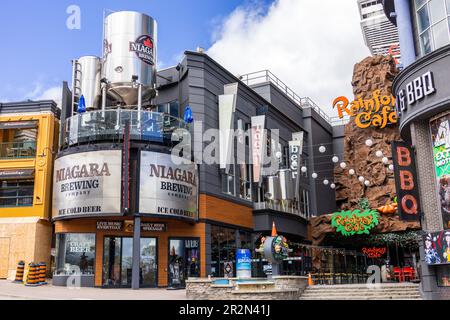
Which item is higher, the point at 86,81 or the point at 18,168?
the point at 86,81

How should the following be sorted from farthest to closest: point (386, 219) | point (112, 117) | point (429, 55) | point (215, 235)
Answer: point (386, 219), point (215, 235), point (112, 117), point (429, 55)

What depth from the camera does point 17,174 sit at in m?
33.0

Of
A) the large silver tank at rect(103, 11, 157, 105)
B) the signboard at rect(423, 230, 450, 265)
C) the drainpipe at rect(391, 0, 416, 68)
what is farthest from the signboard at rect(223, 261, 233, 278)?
the drainpipe at rect(391, 0, 416, 68)

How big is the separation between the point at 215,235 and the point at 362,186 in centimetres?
1993

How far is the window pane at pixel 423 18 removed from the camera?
2008 centimetres

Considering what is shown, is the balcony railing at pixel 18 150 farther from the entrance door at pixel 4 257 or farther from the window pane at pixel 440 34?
the window pane at pixel 440 34

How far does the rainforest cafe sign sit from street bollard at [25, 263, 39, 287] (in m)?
28.3

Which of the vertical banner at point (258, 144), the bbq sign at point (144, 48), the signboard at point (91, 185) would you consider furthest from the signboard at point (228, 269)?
the bbq sign at point (144, 48)

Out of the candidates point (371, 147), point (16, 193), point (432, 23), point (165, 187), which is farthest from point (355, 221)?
point (16, 193)

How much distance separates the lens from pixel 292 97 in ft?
158

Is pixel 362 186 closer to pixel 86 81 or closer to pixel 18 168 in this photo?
pixel 86 81
